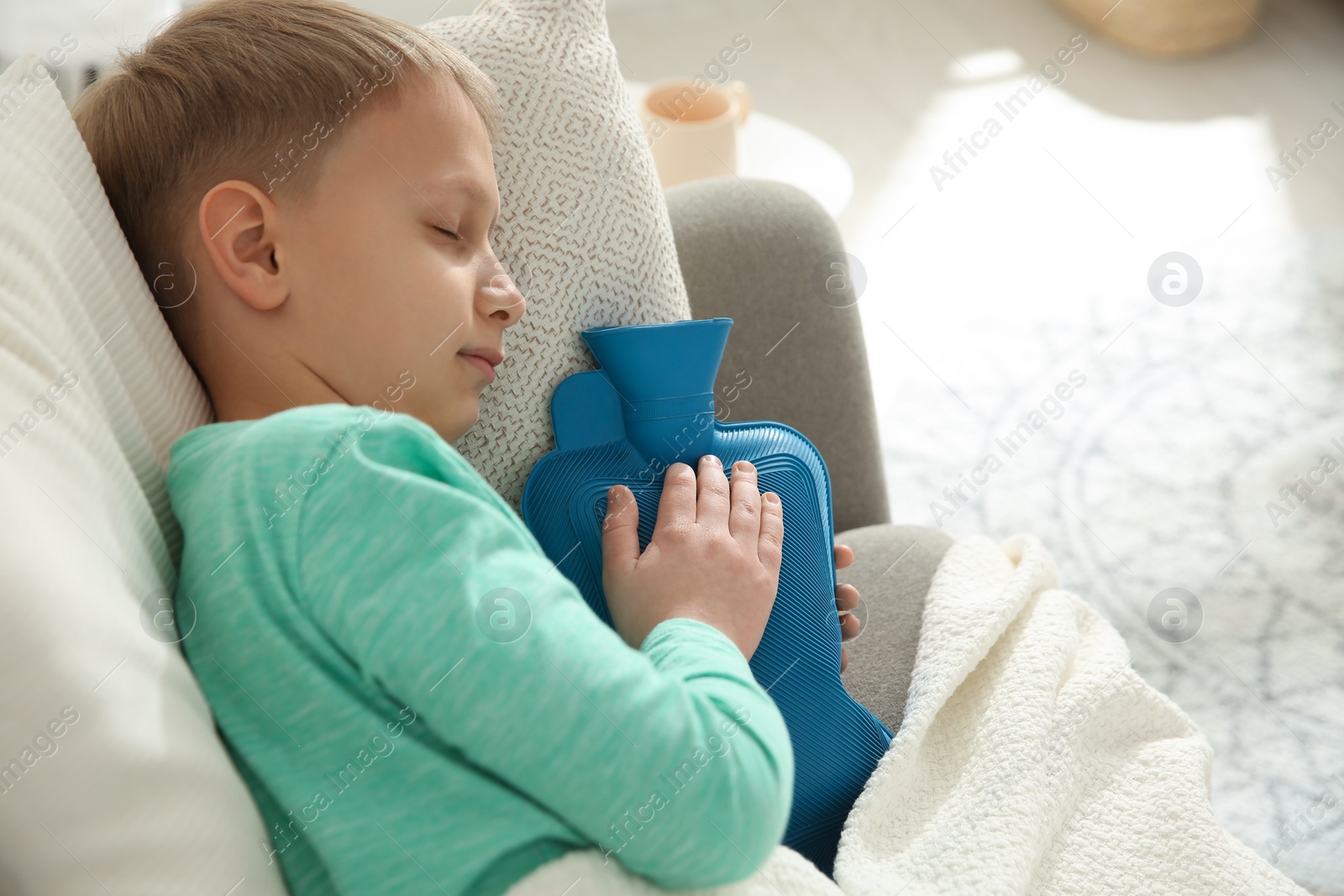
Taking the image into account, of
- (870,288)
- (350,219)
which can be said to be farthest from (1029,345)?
(350,219)

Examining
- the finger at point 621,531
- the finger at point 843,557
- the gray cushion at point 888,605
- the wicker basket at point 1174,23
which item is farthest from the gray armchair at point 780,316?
the wicker basket at point 1174,23

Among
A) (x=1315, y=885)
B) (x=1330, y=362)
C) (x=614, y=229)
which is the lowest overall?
(x=1315, y=885)

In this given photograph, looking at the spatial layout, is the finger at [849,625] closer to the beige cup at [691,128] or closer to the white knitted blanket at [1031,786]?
the white knitted blanket at [1031,786]

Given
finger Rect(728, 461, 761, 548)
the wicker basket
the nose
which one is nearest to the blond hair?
the nose

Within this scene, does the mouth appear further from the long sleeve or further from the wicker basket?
the wicker basket

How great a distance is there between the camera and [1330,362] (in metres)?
1.83

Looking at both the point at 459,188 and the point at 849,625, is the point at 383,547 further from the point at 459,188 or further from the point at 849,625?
the point at 849,625

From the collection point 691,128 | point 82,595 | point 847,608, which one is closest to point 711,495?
point 847,608

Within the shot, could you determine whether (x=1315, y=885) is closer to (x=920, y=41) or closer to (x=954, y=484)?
(x=954, y=484)

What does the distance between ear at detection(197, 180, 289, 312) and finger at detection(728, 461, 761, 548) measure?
34cm

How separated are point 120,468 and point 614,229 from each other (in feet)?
1.41

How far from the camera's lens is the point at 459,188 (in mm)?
747

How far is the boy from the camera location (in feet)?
1.84

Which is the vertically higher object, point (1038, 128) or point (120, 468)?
point (1038, 128)
